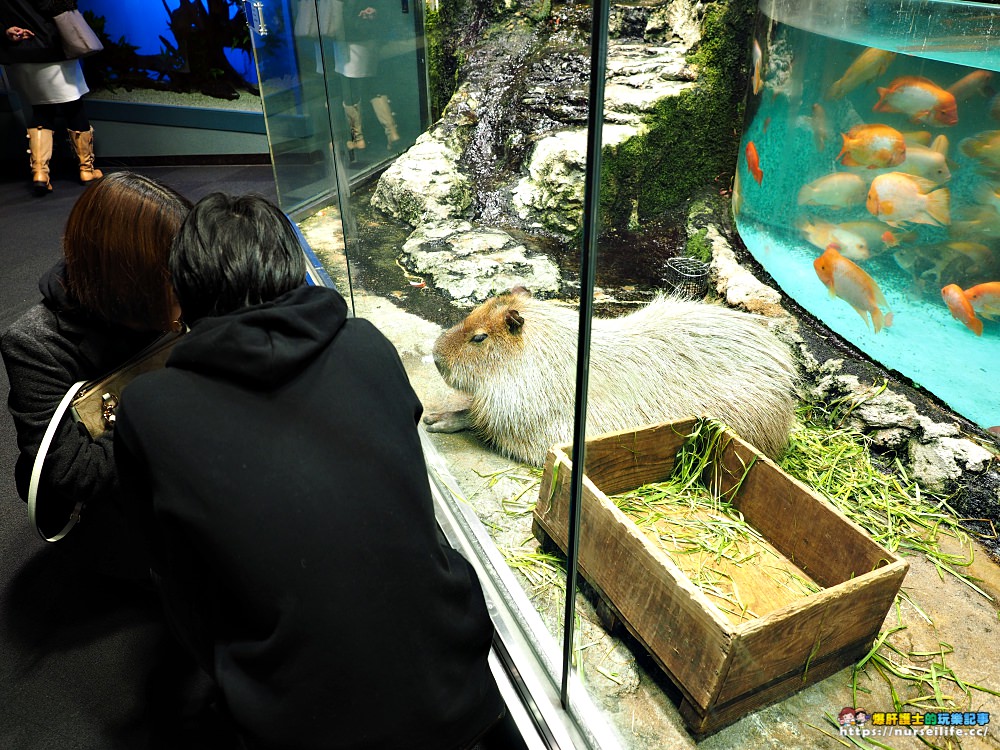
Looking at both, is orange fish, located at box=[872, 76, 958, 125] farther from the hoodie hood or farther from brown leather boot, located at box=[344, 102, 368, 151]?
brown leather boot, located at box=[344, 102, 368, 151]

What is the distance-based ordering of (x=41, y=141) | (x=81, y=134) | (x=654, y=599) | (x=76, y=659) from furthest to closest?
(x=81, y=134)
(x=41, y=141)
(x=76, y=659)
(x=654, y=599)

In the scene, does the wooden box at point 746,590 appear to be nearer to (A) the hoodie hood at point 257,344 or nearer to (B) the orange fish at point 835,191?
(A) the hoodie hood at point 257,344

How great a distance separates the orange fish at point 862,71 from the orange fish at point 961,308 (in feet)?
2.38

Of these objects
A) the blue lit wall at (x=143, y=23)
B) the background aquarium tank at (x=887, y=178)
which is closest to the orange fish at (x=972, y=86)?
the background aquarium tank at (x=887, y=178)

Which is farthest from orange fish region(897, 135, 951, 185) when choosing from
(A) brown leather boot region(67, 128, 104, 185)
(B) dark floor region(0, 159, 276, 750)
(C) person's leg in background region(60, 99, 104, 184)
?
(A) brown leather boot region(67, 128, 104, 185)

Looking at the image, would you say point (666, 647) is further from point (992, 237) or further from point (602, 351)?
point (992, 237)

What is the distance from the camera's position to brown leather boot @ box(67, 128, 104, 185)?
5.46m

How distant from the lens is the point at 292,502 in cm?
101

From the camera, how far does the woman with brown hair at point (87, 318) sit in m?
1.52

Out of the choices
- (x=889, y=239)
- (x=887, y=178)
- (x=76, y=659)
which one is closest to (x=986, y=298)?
(x=889, y=239)

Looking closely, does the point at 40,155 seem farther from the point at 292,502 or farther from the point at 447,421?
the point at 292,502

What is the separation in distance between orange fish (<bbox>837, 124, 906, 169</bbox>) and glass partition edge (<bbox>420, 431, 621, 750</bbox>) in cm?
169

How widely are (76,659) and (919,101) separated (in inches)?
115

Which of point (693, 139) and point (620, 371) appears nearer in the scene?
point (693, 139)
